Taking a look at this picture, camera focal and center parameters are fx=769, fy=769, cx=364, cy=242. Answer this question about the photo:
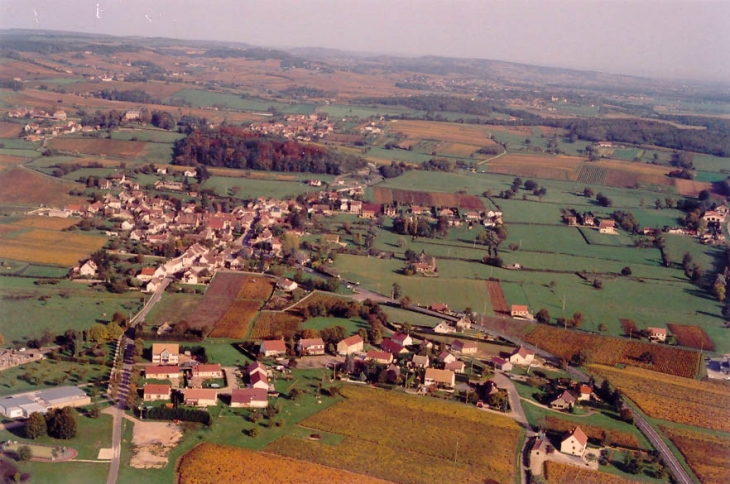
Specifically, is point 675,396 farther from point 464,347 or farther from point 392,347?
point 392,347

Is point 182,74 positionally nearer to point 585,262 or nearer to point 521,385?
point 585,262

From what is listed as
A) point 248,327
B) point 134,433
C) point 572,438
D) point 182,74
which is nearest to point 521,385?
point 572,438

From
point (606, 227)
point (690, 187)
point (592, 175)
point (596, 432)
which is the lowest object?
point (596, 432)

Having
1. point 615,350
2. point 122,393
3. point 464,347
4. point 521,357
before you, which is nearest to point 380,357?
point 464,347

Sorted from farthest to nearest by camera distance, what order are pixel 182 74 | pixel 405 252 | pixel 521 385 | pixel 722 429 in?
pixel 182 74, pixel 405 252, pixel 521 385, pixel 722 429

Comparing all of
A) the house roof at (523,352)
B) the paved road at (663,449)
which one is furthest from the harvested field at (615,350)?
the paved road at (663,449)

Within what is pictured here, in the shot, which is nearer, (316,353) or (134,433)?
(134,433)

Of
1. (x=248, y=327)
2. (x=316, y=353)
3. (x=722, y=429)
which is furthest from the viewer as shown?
(x=248, y=327)

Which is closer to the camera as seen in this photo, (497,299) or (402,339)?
(402,339)
